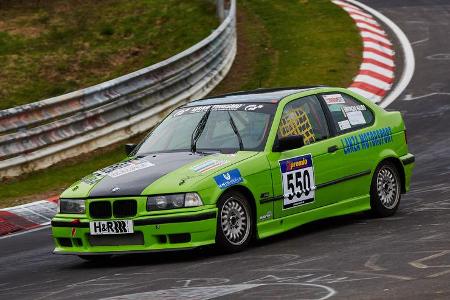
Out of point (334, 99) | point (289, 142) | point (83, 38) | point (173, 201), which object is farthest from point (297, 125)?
point (83, 38)

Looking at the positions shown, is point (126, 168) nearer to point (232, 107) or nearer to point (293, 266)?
point (232, 107)

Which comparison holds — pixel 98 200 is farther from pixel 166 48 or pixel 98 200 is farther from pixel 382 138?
pixel 166 48

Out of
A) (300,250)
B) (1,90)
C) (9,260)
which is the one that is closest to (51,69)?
(1,90)

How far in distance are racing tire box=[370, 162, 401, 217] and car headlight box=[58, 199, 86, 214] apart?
122 inches

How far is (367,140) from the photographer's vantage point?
11750 millimetres

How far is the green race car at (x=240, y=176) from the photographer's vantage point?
9844mm

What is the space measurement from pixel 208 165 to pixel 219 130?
2.87ft

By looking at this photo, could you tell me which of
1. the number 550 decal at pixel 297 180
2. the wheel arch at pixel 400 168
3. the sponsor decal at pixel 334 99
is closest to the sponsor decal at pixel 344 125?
the sponsor decal at pixel 334 99

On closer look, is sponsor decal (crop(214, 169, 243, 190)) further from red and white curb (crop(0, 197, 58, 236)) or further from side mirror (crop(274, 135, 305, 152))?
red and white curb (crop(0, 197, 58, 236))

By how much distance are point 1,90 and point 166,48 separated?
153 inches

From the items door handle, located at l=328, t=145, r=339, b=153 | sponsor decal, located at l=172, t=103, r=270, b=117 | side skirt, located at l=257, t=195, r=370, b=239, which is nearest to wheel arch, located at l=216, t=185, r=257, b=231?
side skirt, located at l=257, t=195, r=370, b=239

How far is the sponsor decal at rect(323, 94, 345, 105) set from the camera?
38.3ft

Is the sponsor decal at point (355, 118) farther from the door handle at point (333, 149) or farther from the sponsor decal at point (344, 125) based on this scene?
the door handle at point (333, 149)

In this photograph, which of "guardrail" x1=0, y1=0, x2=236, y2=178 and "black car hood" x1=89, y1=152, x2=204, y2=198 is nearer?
"black car hood" x1=89, y1=152, x2=204, y2=198
